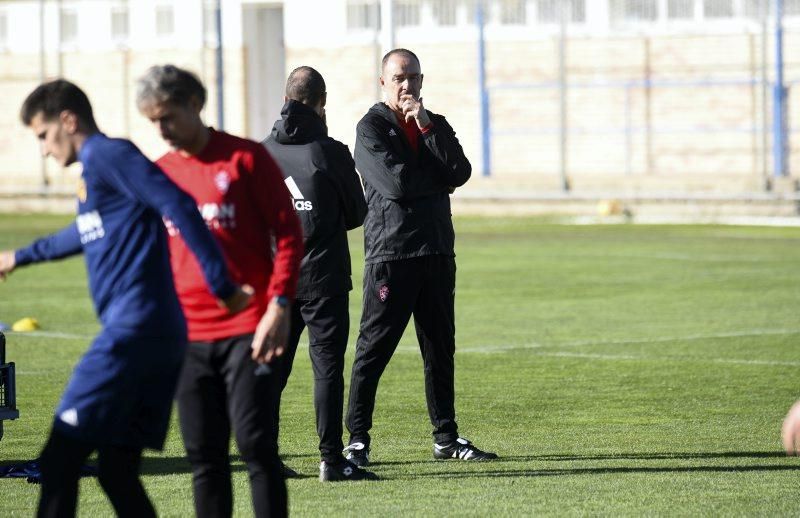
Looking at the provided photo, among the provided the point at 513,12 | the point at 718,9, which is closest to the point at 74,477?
the point at 718,9

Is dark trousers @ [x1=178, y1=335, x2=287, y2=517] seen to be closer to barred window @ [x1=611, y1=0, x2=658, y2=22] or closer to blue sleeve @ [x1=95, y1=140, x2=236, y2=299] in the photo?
blue sleeve @ [x1=95, y1=140, x2=236, y2=299]

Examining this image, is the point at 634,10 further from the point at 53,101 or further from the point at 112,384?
the point at 112,384

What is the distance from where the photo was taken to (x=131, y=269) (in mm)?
5672

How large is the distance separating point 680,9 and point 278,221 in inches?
1256

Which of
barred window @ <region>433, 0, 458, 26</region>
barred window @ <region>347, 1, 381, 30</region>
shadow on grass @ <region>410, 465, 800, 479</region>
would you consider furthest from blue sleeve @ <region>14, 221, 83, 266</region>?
barred window @ <region>347, 1, 381, 30</region>

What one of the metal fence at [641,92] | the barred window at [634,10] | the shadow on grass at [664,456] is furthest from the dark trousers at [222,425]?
the barred window at [634,10]

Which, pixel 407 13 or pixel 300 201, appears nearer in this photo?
pixel 300 201

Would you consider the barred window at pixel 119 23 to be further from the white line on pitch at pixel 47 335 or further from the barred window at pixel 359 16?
the white line on pitch at pixel 47 335

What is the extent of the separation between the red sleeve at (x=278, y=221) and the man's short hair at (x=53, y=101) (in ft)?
2.21

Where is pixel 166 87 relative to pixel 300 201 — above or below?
above

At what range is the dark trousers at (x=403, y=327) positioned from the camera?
897 centimetres

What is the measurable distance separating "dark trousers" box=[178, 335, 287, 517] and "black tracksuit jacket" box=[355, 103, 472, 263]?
2.95 m

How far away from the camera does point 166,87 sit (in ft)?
19.1

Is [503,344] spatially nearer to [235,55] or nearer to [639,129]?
[639,129]
